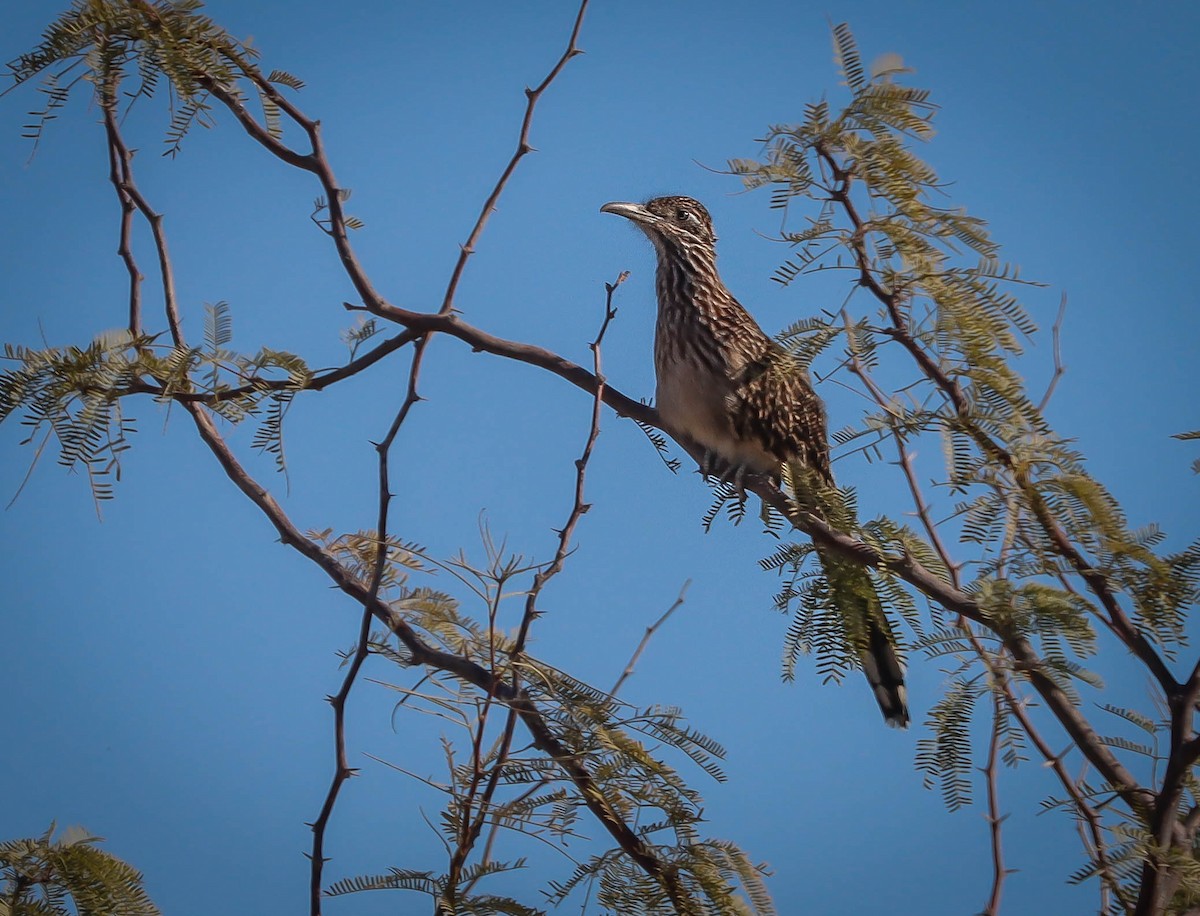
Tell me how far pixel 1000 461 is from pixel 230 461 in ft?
5.75

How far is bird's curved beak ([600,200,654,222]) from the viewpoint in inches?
148

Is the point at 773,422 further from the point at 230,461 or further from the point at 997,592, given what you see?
the point at 230,461

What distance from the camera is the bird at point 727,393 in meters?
3.39

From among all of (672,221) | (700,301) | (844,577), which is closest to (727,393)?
(700,301)

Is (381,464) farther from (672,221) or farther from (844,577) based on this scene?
(672,221)

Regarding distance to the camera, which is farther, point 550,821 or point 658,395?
point 658,395

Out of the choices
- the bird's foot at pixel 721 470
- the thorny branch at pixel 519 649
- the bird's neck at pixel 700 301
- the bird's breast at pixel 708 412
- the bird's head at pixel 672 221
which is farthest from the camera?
the bird's head at pixel 672 221

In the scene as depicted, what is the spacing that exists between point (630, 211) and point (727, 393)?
A: 804 millimetres

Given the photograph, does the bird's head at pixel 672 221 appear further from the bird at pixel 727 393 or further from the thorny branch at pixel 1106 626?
the thorny branch at pixel 1106 626

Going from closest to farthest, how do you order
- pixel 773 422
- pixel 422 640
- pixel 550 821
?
pixel 550 821, pixel 422 640, pixel 773 422

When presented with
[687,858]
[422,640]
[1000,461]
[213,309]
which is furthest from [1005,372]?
[213,309]

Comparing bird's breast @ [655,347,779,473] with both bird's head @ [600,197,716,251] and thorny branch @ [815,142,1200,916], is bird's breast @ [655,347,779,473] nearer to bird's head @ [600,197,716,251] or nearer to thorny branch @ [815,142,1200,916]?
bird's head @ [600,197,716,251]

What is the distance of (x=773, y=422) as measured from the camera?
11.3 ft

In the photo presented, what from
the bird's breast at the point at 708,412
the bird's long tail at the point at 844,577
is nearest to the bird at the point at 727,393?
the bird's breast at the point at 708,412
